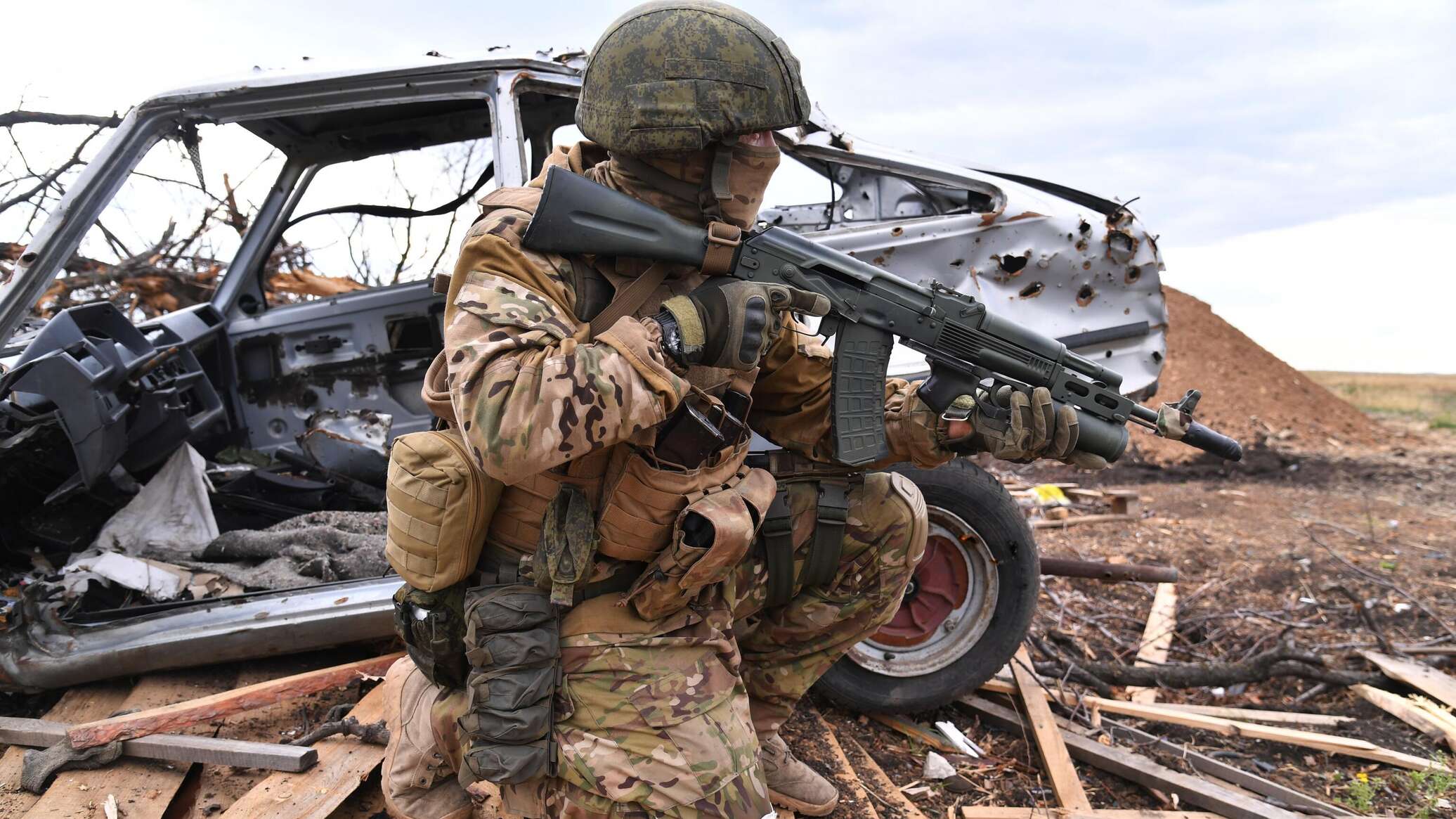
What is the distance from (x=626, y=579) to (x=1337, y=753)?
2.71m

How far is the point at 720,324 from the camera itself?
1.90 m

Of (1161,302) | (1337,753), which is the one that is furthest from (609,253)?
(1337,753)

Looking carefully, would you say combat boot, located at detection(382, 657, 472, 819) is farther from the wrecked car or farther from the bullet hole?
the bullet hole

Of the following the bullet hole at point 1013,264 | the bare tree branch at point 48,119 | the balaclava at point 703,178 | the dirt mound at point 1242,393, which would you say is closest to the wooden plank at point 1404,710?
the bullet hole at point 1013,264

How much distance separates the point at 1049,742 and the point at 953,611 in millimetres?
509

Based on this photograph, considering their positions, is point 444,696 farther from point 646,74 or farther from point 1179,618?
point 1179,618

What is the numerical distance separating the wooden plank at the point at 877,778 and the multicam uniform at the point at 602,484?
764 millimetres

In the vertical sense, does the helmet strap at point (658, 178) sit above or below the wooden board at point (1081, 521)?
above

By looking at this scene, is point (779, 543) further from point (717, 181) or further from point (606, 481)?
point (717, 181)

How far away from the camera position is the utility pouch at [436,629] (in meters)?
2.02

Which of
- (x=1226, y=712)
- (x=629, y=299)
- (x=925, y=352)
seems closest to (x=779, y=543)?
(x=925, y=352)

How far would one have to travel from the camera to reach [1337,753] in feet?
10.6

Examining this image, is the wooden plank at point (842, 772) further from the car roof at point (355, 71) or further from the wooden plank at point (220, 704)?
the car roof at point (355, 71)

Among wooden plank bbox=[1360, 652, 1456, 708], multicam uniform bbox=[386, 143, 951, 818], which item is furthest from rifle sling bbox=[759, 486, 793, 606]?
wooden plank bbox=[1360, 652, 1456, 708]
